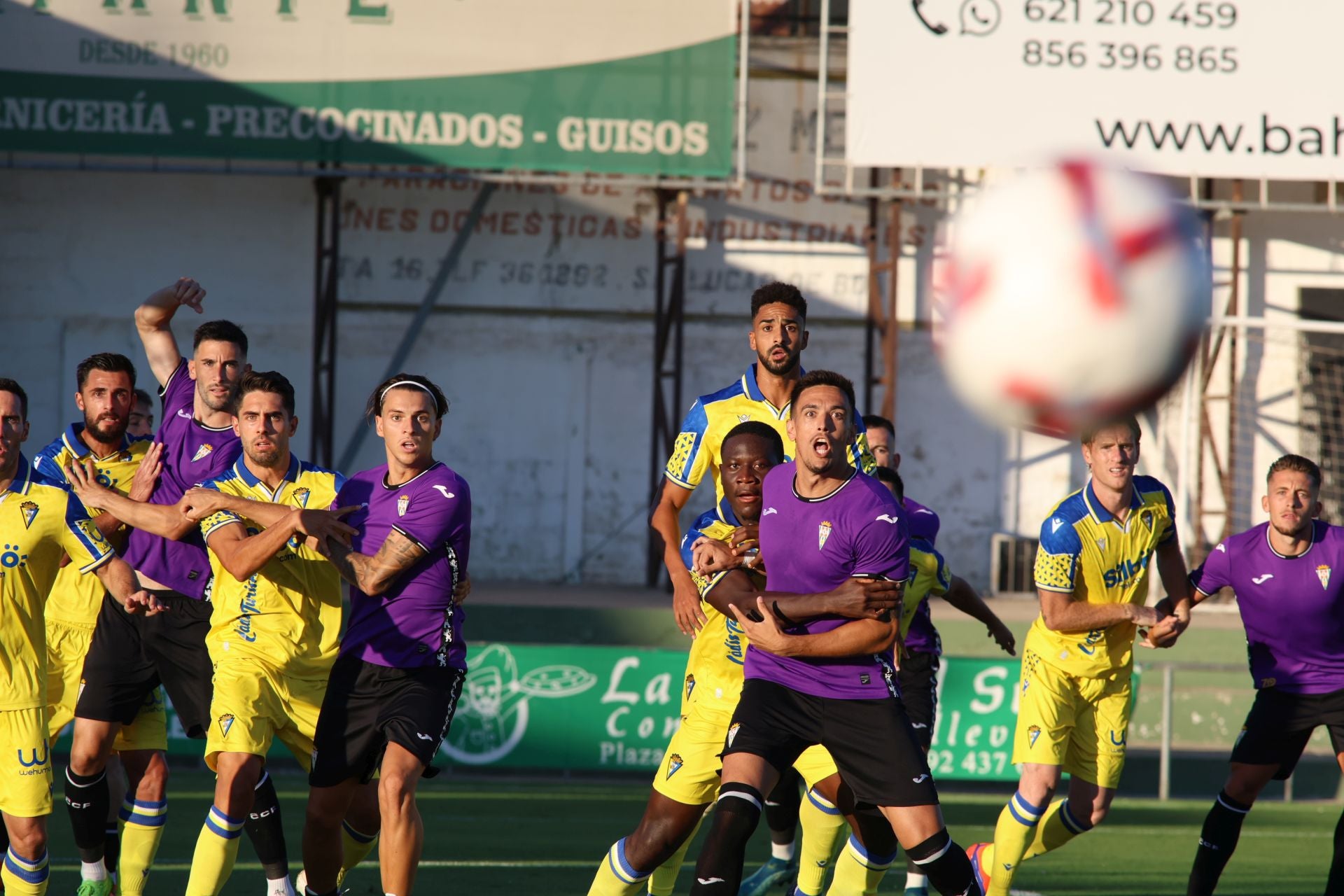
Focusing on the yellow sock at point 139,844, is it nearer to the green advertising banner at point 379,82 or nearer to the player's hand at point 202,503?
the player's hand at point 202,503

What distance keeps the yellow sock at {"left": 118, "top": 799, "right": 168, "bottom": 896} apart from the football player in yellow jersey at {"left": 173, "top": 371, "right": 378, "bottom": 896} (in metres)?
0.53

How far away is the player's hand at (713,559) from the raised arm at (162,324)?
2.92 m

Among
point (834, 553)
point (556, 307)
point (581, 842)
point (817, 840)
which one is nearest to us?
point (834, 553)

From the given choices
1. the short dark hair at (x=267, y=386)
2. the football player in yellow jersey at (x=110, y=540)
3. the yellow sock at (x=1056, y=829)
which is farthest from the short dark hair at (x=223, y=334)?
the yellow sock at (x=1056, y=829)

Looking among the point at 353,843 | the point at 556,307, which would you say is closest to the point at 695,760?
the point at 353,843

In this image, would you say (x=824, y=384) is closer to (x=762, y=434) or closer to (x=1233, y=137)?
(x=762, y=434)

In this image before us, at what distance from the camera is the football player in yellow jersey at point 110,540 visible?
22.6 ft

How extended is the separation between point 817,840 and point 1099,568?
6.22ft

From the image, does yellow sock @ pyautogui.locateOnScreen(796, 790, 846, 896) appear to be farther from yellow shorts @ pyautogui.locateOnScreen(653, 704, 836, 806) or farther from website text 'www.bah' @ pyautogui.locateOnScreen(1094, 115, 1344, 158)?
website text 'www.bah' @ pyautogui.locateOnScreen(1094, 115, 1344, 158)

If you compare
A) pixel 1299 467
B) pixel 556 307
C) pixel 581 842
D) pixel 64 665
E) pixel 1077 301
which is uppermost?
pixel 556 307

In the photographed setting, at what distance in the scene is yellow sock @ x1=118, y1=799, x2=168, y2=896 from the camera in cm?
656

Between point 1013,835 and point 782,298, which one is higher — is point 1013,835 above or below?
below

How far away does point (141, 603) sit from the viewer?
6051 millimetres

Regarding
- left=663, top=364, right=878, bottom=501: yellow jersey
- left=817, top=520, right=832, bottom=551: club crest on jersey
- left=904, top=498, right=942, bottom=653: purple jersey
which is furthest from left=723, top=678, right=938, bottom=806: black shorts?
left=904, top=498, right=942, bottom=653: purple jersey
